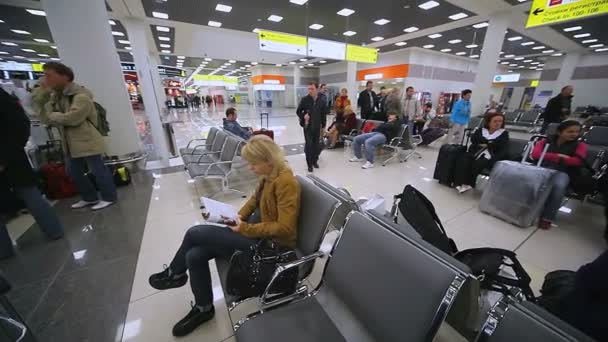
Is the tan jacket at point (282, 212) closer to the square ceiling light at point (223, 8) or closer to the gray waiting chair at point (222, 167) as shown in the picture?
the gray waiting chair at point (222, 167)

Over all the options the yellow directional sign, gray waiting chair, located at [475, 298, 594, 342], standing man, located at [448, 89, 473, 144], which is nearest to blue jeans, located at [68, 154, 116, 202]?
gray waiting chair, located at [475, 298, 594, 342]

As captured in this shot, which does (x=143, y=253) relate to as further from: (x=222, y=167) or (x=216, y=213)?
(x=222, y=167)

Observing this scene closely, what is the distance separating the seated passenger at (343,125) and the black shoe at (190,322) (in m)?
5.21

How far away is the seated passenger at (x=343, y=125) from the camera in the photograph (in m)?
6.14

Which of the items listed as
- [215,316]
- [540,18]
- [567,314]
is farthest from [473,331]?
[540,18]

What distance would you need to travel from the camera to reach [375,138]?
191 inches

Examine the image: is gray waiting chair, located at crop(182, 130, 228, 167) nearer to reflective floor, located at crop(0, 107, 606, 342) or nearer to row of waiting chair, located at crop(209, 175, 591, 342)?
reflective floor, located at crop(0, 107, 606, 342)

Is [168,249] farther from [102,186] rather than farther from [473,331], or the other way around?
[473,331]

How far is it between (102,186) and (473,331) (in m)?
4.11

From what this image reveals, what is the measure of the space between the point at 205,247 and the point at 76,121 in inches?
100

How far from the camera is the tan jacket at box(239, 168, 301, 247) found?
1339 millimetres

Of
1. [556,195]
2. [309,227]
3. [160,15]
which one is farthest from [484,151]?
[160,15]

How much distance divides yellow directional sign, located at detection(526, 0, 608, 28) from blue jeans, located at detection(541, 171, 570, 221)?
10.9ft

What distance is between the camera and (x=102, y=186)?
3061 millimetres
